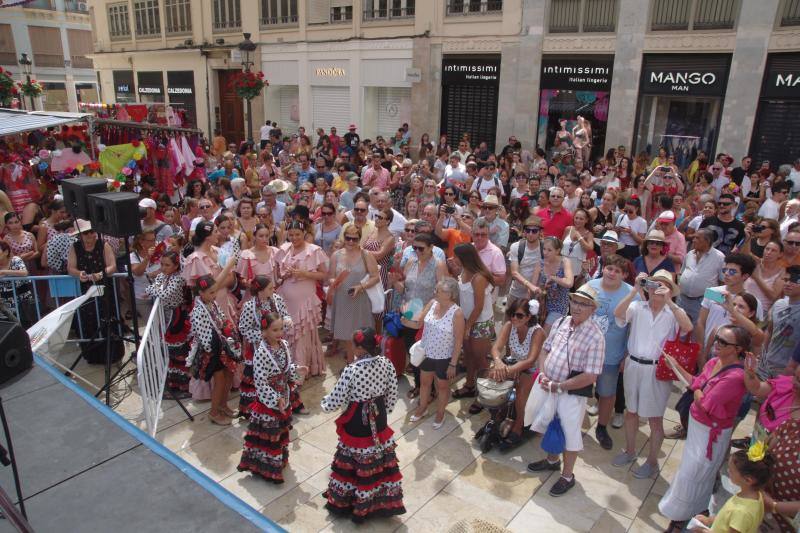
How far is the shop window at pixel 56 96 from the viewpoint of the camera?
42966 mm

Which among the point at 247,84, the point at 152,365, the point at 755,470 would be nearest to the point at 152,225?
the point at 152,365

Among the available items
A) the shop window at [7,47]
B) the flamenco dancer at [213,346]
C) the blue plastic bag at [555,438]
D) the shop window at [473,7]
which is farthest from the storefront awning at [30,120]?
the shop window at [7,47]

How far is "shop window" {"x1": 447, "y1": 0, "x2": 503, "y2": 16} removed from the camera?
58.9 ft

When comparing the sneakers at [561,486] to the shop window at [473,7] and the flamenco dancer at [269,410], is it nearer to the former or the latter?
the flamenco dancer at [269,410]

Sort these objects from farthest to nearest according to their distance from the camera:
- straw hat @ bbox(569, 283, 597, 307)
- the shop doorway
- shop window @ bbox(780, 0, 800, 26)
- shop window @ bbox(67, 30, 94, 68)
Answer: shop window @ bbox(67, 30, 94, 68)
the shop doorway
shop window @ bbox(780, 0, 800, 26)
straw hat @ bbox(569, 283, 597, 307)

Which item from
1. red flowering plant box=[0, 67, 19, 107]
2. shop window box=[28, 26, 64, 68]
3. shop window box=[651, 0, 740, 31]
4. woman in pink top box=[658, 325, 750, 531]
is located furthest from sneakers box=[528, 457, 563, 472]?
shop window box=[28, 26, 64, 68]

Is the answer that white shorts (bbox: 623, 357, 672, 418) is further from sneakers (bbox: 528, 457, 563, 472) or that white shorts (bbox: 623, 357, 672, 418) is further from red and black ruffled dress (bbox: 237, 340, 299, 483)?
red and black ruffled dress (bbox: 237, 340, 299, 483)

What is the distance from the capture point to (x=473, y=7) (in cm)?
1838

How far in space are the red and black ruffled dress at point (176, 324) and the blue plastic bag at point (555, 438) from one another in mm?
3902

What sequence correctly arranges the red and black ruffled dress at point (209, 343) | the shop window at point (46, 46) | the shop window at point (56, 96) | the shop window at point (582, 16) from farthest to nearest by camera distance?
the shop window at point (46, 46) → the shop window at point (56, 96) → the shop window at point (582, 16) → the red and black ruffled dress at point (209, 343)

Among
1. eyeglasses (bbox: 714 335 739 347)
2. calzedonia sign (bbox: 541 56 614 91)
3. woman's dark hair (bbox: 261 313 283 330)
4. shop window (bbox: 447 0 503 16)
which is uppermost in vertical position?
shop window (bbox: 447 0 503 16)

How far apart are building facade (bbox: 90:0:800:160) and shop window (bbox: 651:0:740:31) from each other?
31 millimetres

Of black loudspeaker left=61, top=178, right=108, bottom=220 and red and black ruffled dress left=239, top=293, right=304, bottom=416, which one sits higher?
black loudspeaker left=61, top=178, right=108, bottom=220

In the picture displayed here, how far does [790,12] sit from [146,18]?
28.8 m
